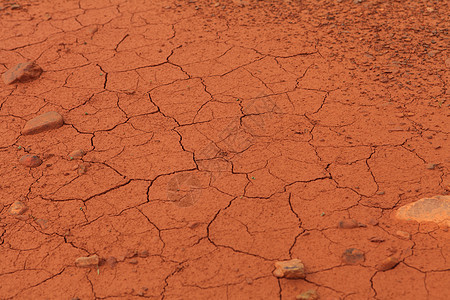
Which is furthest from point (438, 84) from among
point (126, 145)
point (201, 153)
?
point (126, 145)

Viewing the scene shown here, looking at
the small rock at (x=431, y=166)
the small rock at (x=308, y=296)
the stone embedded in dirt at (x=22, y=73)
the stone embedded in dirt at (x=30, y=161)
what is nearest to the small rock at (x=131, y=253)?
the small rock at (x=308, y=296)

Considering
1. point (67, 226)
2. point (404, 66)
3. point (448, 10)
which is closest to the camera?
point (67, 226)

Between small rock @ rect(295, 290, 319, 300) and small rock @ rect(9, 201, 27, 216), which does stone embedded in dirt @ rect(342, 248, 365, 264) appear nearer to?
small rock @ rect(295, 290, 319, 300)

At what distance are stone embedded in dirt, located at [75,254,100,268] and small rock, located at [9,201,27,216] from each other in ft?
1.99

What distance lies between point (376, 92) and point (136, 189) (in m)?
2.03

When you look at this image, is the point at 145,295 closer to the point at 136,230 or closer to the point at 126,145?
the point at 136,230

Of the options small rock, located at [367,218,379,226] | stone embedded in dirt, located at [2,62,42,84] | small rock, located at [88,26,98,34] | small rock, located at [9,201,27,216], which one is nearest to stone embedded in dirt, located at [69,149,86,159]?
small rock, located at [9,201,27,216]

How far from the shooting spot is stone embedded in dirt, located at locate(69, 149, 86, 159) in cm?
337

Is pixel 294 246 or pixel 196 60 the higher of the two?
pixel 196 60

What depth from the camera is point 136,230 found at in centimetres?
282

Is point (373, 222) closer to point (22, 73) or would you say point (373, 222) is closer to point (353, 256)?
point (353, 256)

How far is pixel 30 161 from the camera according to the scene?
131 inches

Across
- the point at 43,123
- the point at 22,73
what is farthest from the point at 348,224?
the point at 22,73

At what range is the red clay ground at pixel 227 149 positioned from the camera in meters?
2.58
